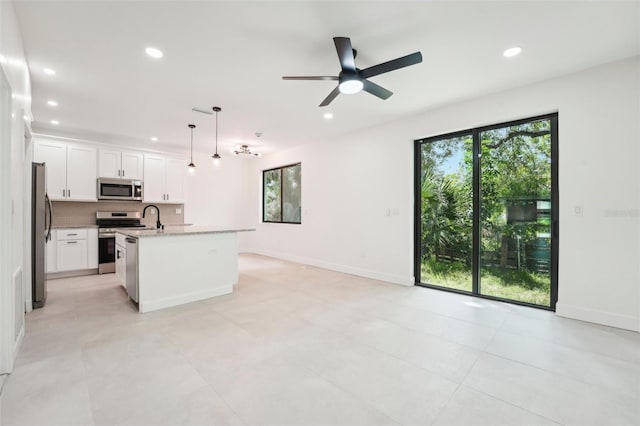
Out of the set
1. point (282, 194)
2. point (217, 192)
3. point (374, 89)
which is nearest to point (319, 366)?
point (374, 89)

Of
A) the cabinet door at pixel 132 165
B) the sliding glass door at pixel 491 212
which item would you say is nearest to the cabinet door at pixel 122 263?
the cabinet door at pixel 132 165

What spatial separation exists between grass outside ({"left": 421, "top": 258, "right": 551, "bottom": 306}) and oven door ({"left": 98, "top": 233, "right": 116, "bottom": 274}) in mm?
5697

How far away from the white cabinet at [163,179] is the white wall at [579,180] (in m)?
4.33

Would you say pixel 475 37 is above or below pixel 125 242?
above

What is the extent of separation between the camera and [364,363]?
2152mm

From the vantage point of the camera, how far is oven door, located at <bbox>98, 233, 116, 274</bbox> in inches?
206

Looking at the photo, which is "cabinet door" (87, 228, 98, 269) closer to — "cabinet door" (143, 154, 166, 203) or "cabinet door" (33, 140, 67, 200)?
"cabinet door" (33, 140, 67, 200)

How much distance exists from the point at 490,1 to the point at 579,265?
9.32 feet

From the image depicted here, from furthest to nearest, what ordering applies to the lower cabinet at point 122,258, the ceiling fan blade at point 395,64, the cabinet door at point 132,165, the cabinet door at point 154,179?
the cabinet door at point 154,179 → the cabinet door at point 132,165 → the lower cabinet at point 122,258 → the ceiling fan blade at point 395,64

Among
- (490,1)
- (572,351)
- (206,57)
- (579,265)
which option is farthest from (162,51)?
(579,265)

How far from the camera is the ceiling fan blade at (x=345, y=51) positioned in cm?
212

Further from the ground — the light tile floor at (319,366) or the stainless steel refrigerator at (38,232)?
the stainless steel refrigerator at (38,232)

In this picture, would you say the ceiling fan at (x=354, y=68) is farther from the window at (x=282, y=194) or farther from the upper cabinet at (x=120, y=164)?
the upper cabinet at (x=120, y=164)

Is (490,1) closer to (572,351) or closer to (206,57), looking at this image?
(206,57)
